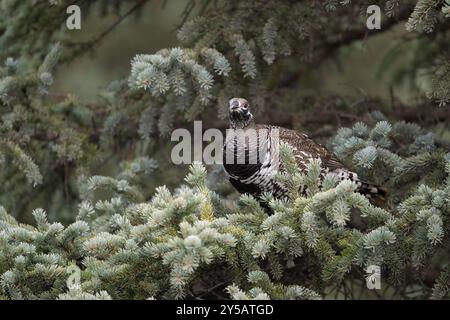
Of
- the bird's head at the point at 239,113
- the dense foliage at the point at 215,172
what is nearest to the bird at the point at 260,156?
the bird's head at the point at 239,113

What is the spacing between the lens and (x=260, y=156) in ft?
14.9

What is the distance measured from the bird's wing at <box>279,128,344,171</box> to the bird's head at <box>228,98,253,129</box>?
0.26m

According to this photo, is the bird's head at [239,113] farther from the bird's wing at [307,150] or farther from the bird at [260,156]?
the bird's wing at [307,150]

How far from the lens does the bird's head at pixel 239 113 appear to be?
15.0ft

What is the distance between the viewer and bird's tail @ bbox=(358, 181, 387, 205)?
4.54 meters

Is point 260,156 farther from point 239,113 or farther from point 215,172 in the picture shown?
point 215,172

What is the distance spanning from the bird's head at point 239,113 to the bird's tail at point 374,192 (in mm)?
850

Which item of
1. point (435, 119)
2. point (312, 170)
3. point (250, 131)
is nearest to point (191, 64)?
point (250, 131)

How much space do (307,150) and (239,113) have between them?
0.53 meters

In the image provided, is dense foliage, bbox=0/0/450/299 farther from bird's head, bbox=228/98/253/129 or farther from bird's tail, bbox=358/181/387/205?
bird's head, bbox=228/98/253/129

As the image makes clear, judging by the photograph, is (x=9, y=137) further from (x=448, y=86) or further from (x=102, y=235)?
(x=448, y=86)

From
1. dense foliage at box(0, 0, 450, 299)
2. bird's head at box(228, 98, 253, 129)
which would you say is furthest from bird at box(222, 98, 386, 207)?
dense foliage at box(0, 0, 450, 299)

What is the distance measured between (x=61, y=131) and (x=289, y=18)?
181 cm

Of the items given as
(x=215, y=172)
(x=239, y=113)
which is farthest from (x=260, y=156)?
(x=215, y=172)
